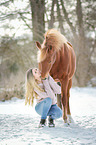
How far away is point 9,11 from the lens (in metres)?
7.32

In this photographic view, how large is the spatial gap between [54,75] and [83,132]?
1.21 m

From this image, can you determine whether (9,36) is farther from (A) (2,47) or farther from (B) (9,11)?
(B) (9,11)

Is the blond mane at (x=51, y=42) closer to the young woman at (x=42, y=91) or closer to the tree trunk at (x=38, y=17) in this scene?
the young woman at (x=42, y=91)

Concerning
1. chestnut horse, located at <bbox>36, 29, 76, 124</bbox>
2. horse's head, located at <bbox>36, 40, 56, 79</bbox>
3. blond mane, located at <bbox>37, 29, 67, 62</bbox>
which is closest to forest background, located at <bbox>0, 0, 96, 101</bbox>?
chestnut horse, located at <bbox>36, 29, 76, 124</bbox>

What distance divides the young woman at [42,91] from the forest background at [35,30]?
227 centimetres

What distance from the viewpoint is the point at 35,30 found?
259 inches

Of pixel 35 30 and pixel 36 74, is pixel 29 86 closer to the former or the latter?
pixel 36 74

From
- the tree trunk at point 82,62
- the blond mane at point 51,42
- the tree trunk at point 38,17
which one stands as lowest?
the tree trunk at point 82,62

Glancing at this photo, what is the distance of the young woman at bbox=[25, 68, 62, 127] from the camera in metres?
3.71

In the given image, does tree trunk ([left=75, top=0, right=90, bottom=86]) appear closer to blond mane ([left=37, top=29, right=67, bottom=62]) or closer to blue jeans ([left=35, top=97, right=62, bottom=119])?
blond mane ([left=37, top=29, right=67, bottom=62])

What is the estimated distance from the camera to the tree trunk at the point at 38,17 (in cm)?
639

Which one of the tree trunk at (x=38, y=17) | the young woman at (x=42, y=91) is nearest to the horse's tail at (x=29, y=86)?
the young woman at (x=42, y=91)

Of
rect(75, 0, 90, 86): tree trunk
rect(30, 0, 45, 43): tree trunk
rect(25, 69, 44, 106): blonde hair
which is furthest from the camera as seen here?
rect(75, 0, 90, 86): tree trunk

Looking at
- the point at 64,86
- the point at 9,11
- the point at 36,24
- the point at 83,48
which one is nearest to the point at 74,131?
the point at 64,86
